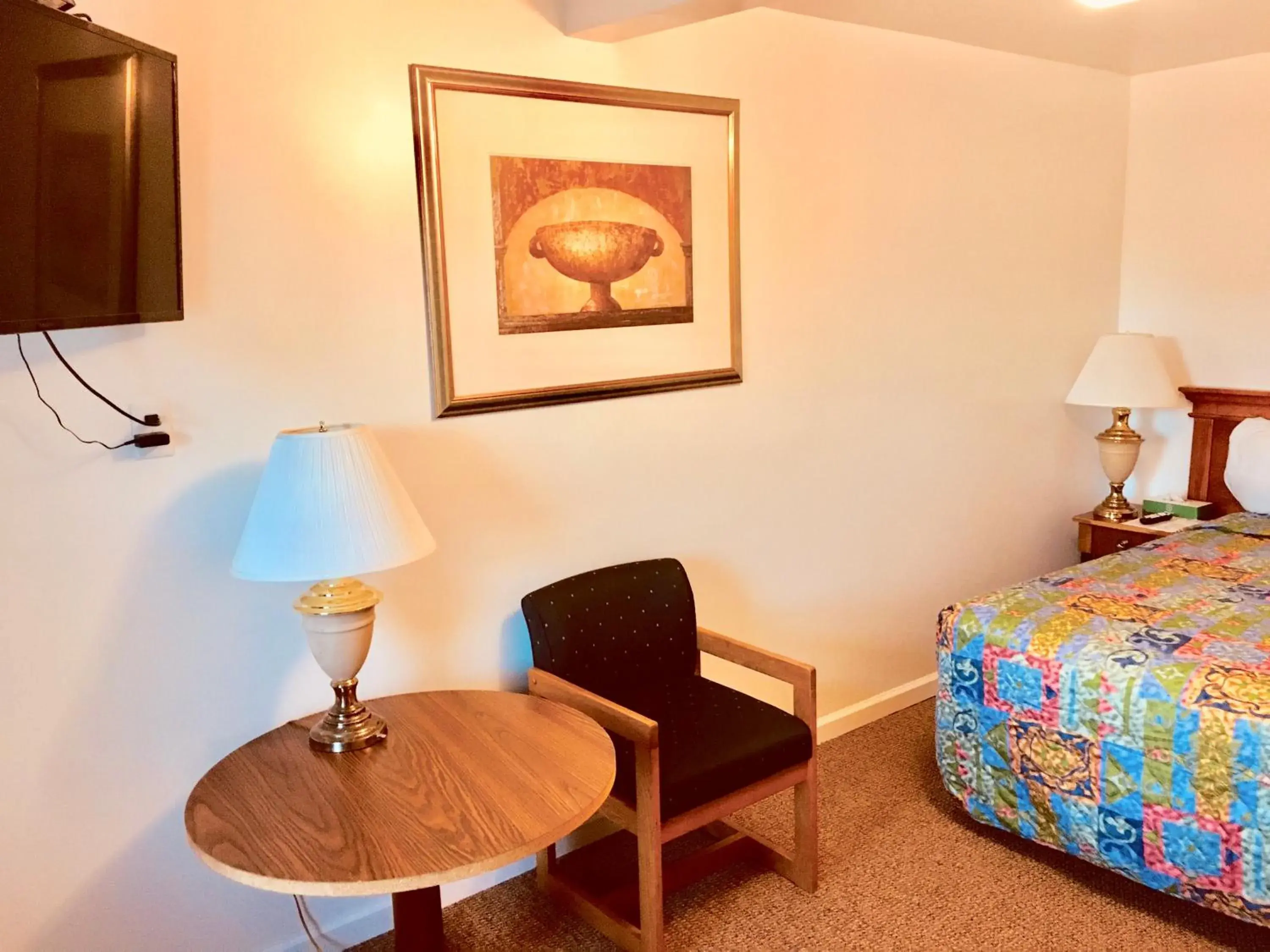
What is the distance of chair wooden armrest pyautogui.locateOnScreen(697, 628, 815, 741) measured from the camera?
2584 millimetres

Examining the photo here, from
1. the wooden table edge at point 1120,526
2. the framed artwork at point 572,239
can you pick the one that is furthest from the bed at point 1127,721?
the framed artwork at point 572,239

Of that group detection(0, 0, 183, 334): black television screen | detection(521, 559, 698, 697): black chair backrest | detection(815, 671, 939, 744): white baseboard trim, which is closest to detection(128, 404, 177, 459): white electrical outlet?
detection(0, 0, 183, 334): black television screen

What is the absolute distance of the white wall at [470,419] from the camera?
2074mm

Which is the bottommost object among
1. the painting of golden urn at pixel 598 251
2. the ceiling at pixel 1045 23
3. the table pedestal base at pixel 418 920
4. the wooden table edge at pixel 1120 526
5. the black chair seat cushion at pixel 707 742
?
the table pedestal base at pixel 418 920

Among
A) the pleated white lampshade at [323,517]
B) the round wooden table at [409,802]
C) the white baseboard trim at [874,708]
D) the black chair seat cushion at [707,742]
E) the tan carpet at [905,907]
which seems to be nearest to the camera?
the round wooden table at [409,802]

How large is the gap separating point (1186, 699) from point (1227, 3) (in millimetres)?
2203

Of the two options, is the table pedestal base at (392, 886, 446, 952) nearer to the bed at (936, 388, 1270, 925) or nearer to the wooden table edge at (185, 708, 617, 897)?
the wooden table edge at (185, 708, 617, 897)

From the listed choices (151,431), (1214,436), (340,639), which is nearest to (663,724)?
(340,639)

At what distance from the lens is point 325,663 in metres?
2.09

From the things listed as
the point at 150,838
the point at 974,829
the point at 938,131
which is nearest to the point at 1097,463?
the point at 938,131

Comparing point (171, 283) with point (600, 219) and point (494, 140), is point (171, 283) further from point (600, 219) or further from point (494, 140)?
point (600, 219)

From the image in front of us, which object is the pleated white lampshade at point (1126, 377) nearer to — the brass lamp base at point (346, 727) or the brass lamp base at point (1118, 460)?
the brass lamp base at point (1118, 460)

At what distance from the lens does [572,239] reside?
8.79 ft

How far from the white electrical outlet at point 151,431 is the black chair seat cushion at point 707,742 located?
3.86ft
